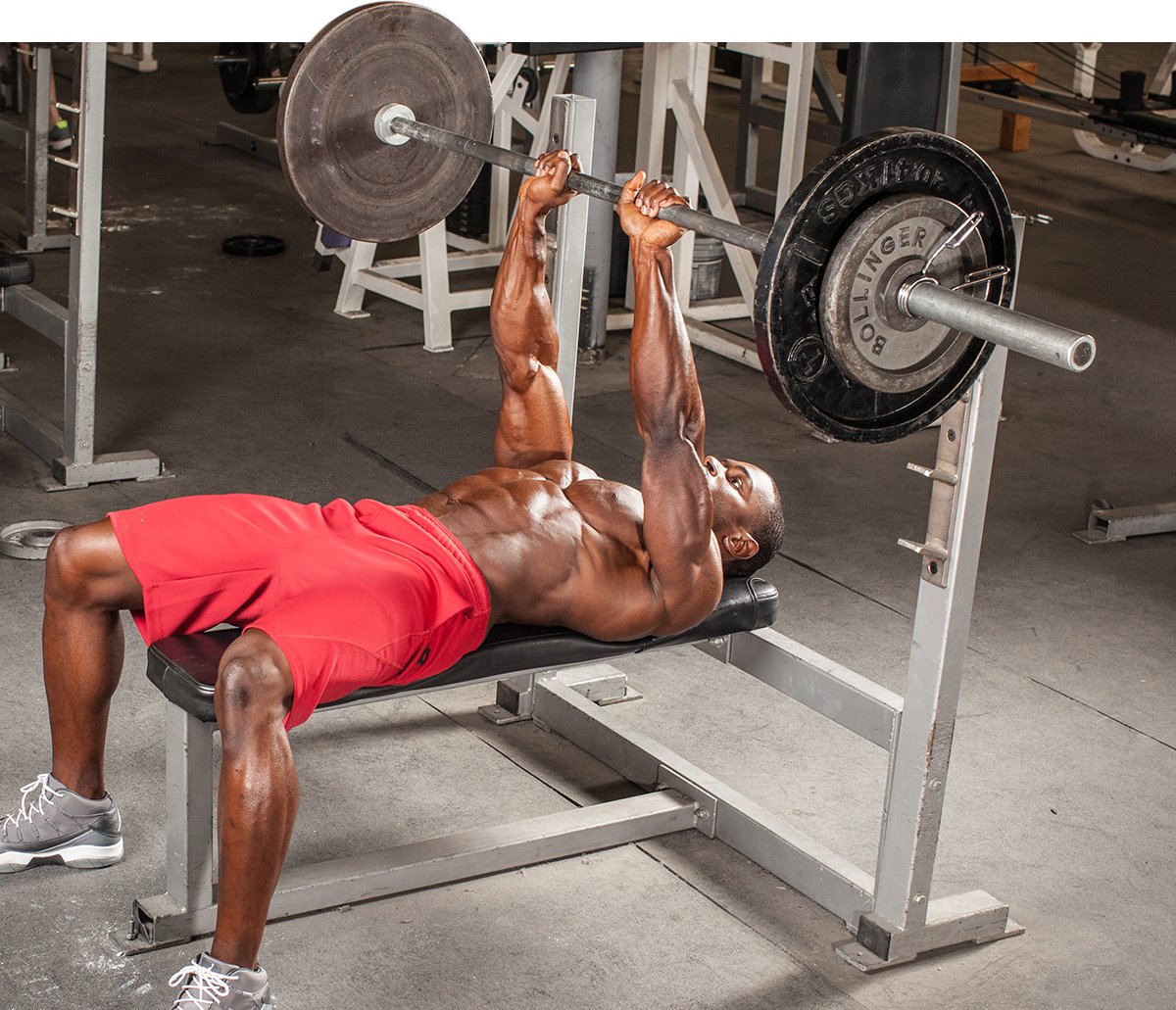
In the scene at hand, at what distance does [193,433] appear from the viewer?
4.48m

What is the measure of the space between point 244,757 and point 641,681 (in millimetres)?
1349

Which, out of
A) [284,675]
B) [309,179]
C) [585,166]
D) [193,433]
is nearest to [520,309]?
[585,166]

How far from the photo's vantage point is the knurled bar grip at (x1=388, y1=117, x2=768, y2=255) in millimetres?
2045

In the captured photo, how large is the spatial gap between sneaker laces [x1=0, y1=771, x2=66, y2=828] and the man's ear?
108 centimetres

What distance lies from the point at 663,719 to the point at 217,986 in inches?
49.1

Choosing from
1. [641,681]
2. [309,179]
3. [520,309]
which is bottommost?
[641,681]

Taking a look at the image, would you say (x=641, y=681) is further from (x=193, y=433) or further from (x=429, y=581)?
(x=193, y=433)

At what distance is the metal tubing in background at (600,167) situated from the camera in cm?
512

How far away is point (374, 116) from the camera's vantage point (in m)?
2.76

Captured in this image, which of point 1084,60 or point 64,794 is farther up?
point 1084,60

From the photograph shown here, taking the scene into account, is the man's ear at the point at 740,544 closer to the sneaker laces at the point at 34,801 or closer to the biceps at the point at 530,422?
the biceps at the point at 530,422

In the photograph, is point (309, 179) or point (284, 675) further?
point (309, 179)

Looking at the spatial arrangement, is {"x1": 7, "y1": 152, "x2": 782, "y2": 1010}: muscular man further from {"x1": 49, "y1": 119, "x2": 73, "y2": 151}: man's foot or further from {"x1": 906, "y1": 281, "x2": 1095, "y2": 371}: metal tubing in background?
{"x1": 49, "y1": 119, "x2": 73, "y2": 151}: man's foot

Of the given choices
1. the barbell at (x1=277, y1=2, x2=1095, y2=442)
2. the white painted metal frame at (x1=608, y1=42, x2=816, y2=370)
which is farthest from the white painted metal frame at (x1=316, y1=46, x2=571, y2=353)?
the barbell at (x1=277, y1=2, x2=1095, y2=442)
